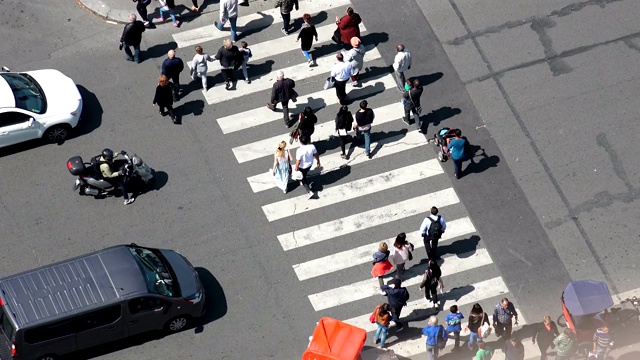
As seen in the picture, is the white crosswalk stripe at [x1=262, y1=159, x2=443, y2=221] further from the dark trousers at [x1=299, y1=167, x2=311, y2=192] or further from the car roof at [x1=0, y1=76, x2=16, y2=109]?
the car roof at [x1=0, y1=76, x2=16, y2=109]

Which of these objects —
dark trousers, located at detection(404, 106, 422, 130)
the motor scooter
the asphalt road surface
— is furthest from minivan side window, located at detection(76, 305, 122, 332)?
dark trousers, located at detection(404, 106, 422, 130)

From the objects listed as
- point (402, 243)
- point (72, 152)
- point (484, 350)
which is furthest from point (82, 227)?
point (484, 350)

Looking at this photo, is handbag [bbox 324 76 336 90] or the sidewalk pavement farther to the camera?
the sidewalk pavement

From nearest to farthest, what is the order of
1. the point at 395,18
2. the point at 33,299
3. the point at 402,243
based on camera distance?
1. the point at 33,299
2. the point at 402,243
3. the point at 395,18

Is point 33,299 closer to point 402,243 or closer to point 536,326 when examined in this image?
point 402,243

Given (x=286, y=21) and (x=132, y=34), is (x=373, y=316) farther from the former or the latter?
(x=132, y=34)
